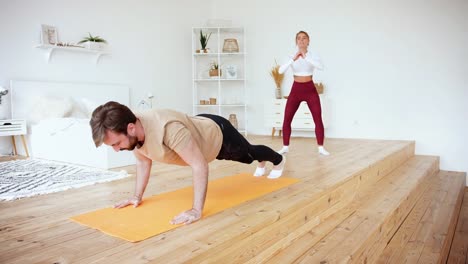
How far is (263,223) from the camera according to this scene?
1595 mm

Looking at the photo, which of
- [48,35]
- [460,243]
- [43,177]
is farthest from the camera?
[48,35]

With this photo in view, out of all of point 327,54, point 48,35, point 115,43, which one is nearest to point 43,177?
point 48,35

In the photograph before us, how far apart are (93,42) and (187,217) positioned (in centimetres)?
371

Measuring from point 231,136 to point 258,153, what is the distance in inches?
12.5

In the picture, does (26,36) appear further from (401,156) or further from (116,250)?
(401,156)

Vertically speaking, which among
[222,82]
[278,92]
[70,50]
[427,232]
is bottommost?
[427,232]

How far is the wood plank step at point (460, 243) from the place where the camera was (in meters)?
2.18

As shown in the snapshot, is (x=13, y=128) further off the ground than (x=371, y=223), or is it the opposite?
(x=13, y=128)

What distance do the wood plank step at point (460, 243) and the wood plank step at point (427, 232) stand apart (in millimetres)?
40

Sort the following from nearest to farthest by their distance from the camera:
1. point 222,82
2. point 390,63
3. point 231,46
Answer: point 390,63
point 231,46
point 222,82

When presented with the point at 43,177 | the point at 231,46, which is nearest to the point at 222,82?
the point at 231,46

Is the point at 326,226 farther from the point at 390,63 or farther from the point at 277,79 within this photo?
the point at 277,79

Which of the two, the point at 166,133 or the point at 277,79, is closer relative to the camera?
the point at 166,133

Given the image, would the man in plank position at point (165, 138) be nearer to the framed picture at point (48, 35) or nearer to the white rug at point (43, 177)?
the white rug at point (43, 177)
